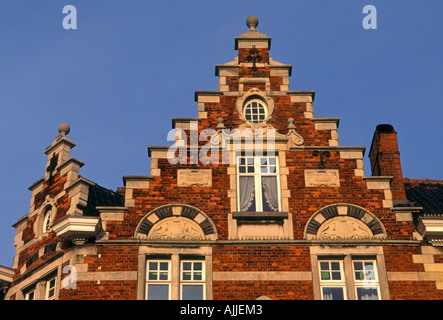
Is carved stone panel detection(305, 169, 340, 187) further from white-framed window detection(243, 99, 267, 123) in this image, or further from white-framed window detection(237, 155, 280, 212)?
white-framed window detection(243, 99, 267, 123)

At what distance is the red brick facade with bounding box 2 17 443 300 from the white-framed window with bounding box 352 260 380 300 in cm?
6

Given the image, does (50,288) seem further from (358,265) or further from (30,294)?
(358,265)

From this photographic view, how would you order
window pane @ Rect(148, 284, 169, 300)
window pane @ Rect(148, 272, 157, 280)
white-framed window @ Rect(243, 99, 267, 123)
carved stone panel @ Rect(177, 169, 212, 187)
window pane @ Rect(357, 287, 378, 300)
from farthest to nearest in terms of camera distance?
white-framed window @ Rect(243, 99, 267, 123)
carved stone panel @ Rect(177, 169, 212, 187)
window pane @ Rect(148, 272, 157, 280)
window pane @ Rect(357, 287, 378, 300)
window pane @ Rect(148, 284, 169, 300)

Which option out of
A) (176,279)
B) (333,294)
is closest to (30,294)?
(176,279)

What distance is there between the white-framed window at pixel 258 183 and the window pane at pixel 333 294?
2.68 meters

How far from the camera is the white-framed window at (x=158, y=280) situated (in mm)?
22281

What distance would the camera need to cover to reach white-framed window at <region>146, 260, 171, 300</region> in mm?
22281

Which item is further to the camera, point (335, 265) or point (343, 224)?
point (343, 224)

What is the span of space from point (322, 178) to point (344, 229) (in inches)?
64.6

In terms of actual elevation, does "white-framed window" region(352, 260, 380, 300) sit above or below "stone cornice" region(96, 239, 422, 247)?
below

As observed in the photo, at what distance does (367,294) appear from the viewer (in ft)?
73.8

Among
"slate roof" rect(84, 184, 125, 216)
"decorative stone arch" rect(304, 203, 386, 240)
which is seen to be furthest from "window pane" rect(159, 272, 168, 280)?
"decorative stone arch" rect(304, 203, 386, 240)
